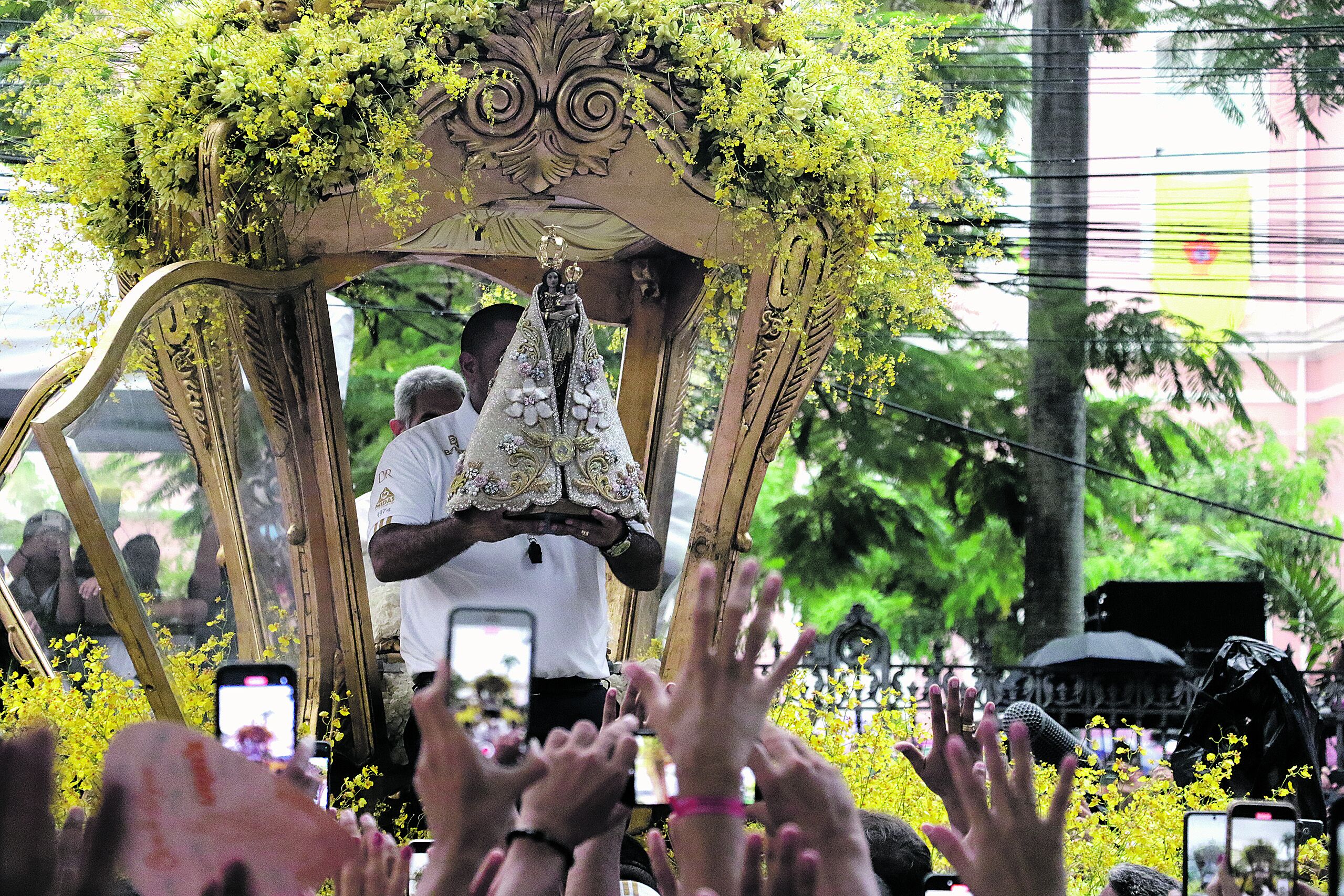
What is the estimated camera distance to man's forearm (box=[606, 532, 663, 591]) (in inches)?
165


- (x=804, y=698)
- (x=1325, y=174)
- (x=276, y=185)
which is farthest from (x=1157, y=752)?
(x=1325, y=174)

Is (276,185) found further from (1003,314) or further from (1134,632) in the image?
(1003,314)

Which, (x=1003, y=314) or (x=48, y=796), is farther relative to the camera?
(x=1003, y=314)

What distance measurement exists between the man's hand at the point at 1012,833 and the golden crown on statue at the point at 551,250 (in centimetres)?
279

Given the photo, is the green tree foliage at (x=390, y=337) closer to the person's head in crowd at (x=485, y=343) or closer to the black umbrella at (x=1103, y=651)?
the black umbrella at (x=1103, y=651)

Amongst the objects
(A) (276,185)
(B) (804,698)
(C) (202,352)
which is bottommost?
(B) (804,698)

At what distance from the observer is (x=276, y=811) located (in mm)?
1650

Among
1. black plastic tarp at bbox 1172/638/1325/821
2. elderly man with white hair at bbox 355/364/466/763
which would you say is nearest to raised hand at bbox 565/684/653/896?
elderly man with white hair at bbox 355/364/466/763

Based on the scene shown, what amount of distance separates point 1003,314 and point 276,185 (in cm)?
1132

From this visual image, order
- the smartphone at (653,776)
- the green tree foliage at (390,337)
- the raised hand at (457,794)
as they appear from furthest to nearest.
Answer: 1. the green tree foliage at (390,337)
2. the smartphone at (653,776)
3. the raised hand at (457,794)

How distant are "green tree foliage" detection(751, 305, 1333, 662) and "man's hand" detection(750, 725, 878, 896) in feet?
30.7

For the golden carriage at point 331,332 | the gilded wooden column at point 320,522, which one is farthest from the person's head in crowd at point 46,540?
the gilded wooden column at point 320,522

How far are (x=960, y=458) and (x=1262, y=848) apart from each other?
9620 millimetres

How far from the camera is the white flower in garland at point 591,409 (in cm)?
418
